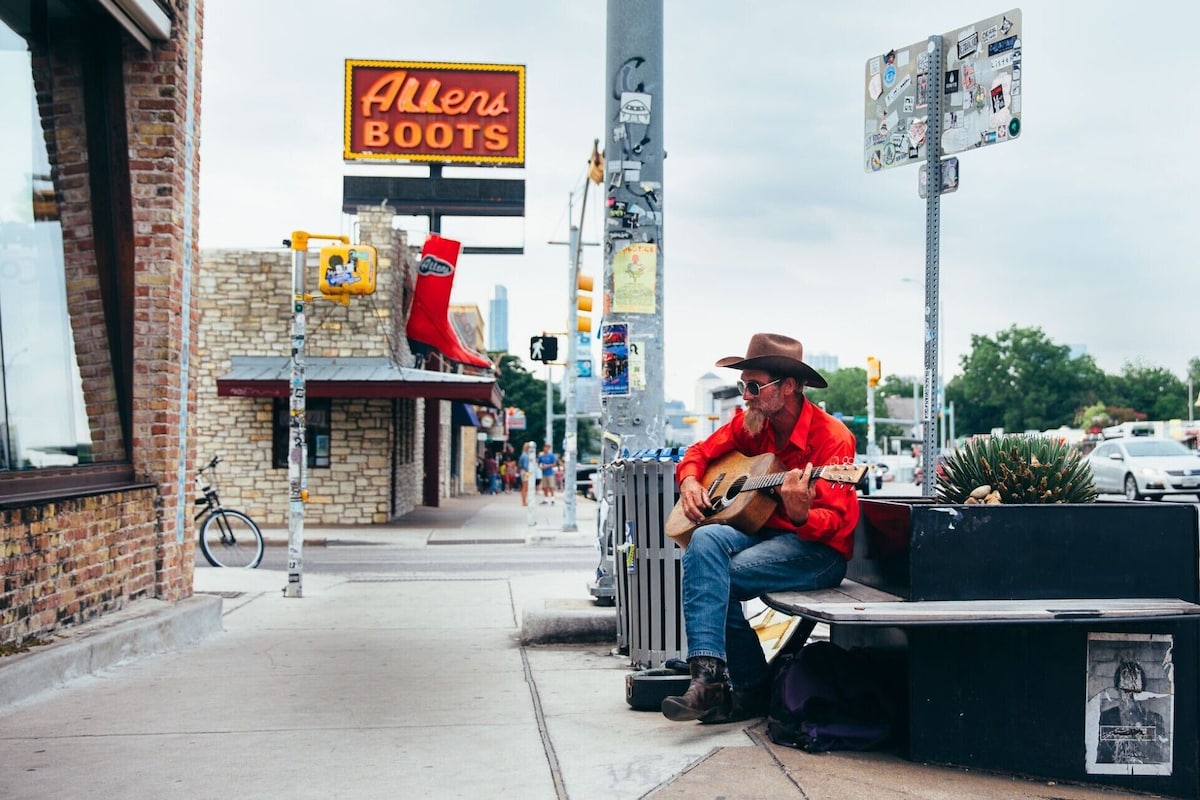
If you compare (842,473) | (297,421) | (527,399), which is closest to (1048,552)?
(842,473)

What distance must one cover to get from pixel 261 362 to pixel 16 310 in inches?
658

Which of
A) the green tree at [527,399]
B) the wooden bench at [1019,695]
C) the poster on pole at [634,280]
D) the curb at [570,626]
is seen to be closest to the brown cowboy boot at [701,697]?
the wooden bench at [1019,695]

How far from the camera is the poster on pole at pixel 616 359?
306 inches

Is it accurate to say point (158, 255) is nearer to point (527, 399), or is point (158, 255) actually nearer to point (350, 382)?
point (350, 382)

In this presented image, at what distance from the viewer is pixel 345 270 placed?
45.9 ft

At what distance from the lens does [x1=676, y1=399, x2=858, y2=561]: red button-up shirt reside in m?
4.64

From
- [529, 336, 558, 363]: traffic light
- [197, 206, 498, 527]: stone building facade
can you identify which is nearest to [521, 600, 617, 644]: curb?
[529, 336, 558, 363]: traffic light

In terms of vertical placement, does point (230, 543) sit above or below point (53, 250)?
below

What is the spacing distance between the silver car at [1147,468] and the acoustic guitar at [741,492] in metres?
22.2

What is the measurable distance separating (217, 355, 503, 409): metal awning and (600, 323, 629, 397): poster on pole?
1405 cm

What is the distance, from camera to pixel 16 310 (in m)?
6.86

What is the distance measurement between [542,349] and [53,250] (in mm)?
14455

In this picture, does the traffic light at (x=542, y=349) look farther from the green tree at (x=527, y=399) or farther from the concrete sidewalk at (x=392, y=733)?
the green tree at (x=527, y=399)

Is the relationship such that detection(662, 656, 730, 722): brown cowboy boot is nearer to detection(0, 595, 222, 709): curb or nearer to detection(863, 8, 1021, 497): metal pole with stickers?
detection(863, 8, 1021, 497): metal pole with stickers
